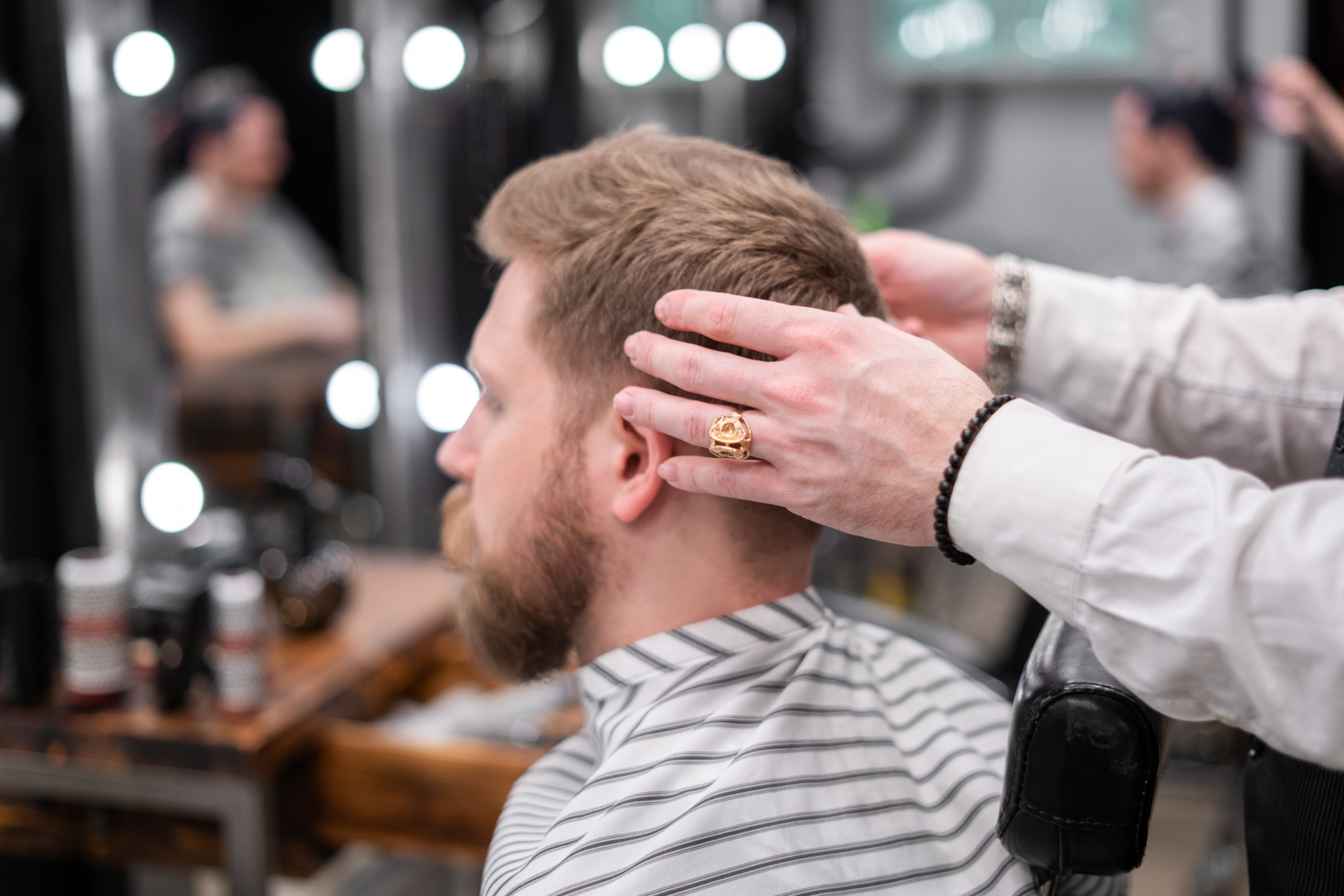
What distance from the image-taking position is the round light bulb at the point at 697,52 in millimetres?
3473

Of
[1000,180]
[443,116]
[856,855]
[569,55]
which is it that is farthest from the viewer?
[1000,180]

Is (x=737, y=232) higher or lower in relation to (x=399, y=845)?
higher

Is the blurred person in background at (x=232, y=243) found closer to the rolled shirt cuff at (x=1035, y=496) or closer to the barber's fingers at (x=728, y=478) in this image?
the barber's fingers at (x=728, y=478)

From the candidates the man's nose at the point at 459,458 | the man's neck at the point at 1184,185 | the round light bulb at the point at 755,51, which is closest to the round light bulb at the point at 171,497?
the man's nose at the point at 459,458

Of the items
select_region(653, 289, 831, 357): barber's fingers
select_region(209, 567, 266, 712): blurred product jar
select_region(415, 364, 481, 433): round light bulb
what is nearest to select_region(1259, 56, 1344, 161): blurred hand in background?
select_region(415, 364, 481, 433): round light bulb

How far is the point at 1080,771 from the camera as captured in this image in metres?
0.75

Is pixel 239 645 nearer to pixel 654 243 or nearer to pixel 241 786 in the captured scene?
pixel 241 786

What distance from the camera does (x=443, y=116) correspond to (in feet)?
9.63

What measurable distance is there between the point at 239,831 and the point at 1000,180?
Result: 15.3ft

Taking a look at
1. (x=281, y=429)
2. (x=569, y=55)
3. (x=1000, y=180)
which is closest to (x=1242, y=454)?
(x=281, y=429)

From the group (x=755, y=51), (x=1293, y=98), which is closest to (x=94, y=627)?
(x=755, y=51)

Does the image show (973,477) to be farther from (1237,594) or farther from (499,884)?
(499,884)

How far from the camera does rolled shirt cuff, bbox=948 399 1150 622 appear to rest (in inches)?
25.8

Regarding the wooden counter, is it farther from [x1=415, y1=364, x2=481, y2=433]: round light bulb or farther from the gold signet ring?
[x1=415, y1=364, x2=481, y2=433]: round light bulb
